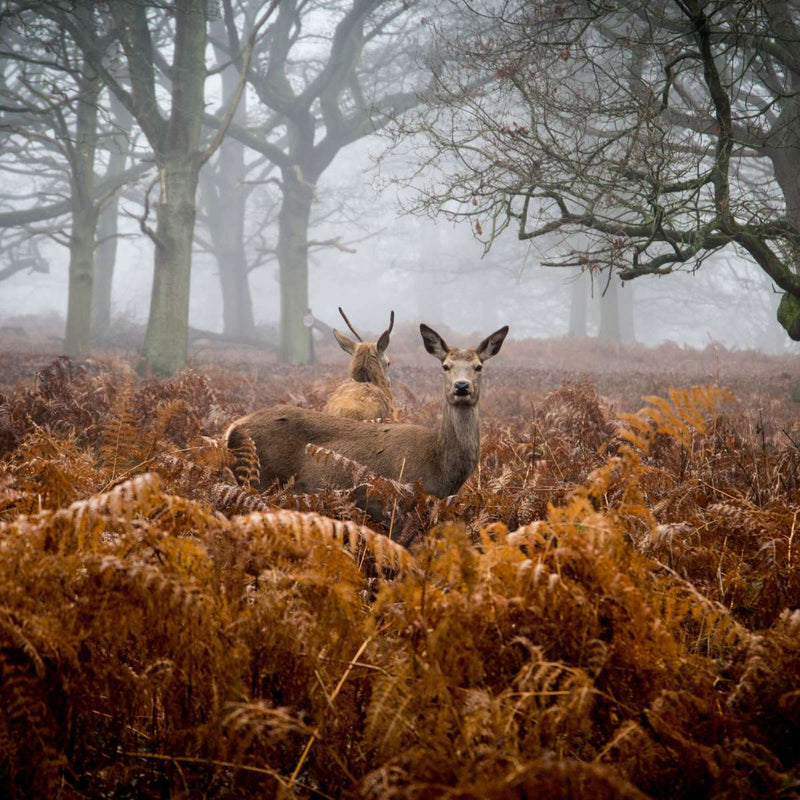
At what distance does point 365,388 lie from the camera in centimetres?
733

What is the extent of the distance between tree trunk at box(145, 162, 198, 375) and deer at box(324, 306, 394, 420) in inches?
296

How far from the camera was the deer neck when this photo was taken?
505 cm

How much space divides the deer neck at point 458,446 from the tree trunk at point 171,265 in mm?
10730

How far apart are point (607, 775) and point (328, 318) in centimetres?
8026

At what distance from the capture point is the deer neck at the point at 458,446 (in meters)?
5.05

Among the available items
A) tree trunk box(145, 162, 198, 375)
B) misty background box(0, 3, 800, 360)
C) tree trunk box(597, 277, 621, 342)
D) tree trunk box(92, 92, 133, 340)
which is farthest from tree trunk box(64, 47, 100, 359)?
tree trunk box(597, 277, 621, 342)

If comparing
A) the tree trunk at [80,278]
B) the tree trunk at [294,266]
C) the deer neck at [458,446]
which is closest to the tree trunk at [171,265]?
the tree trunk at [80,278]

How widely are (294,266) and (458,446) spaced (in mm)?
19310

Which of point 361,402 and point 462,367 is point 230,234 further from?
point 462,367

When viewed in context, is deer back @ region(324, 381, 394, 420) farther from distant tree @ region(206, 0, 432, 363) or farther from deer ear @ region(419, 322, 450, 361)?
distant tree @ region(206, 0, 432, 363)

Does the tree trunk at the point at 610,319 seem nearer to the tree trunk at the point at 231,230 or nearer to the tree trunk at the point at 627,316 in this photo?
the tree trunk at the point at 627,316

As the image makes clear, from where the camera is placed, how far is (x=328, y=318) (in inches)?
3157

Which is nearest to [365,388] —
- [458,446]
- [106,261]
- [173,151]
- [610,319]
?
[458,446]

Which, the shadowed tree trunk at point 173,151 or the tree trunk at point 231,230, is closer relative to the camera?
the shadowed tree trunk at point 173,151
